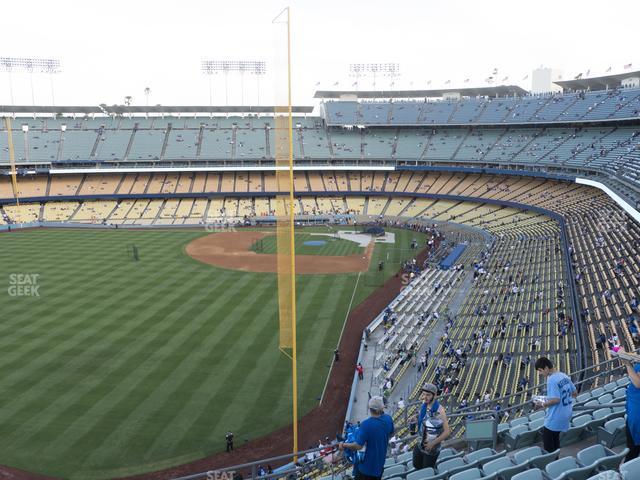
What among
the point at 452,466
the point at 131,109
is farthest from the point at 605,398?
the point at 131,109

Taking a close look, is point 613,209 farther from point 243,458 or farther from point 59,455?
point 59,455

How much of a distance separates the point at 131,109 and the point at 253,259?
54.2 metres

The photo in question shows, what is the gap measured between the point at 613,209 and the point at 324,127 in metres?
49.8

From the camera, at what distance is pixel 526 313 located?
2322 centimetres

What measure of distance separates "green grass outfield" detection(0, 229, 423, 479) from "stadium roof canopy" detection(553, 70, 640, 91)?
47109 mm

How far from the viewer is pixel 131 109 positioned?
266ft

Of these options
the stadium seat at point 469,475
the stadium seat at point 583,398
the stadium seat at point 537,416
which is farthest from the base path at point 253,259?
the stadium seat at point 469,475

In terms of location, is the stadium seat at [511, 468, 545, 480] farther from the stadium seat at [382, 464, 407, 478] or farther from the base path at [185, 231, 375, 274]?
the base path at [185, 231, 375, 274]

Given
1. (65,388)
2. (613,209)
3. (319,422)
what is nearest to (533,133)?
(613,209)

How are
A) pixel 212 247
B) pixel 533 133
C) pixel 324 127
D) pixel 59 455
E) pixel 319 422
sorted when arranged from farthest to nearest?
pixel 324 127 → pixel 533 133 → pixel 212 247 → pixel 319 422 → pixel 59 455

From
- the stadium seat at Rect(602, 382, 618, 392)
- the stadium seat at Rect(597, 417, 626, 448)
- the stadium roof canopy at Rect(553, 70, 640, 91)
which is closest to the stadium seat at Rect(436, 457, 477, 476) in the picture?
the stadium seat at Rect(597, 417, 626, 448)

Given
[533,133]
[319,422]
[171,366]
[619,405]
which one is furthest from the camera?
[533,133]

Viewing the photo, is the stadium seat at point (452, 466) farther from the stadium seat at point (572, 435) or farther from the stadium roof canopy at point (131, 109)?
the stadium roof canopy at point (131, 109)

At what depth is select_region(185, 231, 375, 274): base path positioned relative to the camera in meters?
36.9
